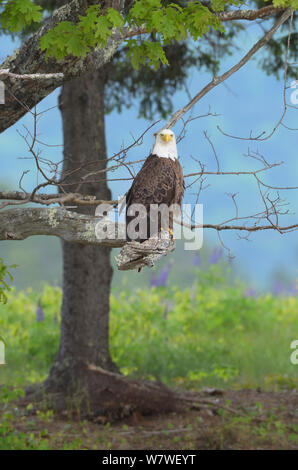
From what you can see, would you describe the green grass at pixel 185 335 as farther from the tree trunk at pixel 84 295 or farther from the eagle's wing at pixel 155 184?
the eagle's wing at pixel 155 184

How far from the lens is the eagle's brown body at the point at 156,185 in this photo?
3.96 metres

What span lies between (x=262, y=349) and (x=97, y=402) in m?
4.26

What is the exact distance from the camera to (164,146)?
4.02m

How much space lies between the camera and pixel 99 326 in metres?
7.62

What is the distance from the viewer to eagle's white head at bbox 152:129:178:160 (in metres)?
4.00

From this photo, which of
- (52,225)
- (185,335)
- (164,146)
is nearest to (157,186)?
(164,146)

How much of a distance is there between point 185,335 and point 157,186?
7.25 meters

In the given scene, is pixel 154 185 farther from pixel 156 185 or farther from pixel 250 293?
pixel 250 293

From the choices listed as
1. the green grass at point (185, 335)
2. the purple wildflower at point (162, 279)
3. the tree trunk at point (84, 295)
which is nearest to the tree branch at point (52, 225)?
the tree trunk at point (84, 295)

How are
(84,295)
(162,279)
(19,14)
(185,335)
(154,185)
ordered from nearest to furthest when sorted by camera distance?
(19,14) → (154,185) → (84,295) → (185,335) → (162,279)

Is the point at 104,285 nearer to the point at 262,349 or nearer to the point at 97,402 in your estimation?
the point at 97,402

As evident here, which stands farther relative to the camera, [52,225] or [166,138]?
[52,225]

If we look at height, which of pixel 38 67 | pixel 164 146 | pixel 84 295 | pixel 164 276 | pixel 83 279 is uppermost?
pixel 38 67
